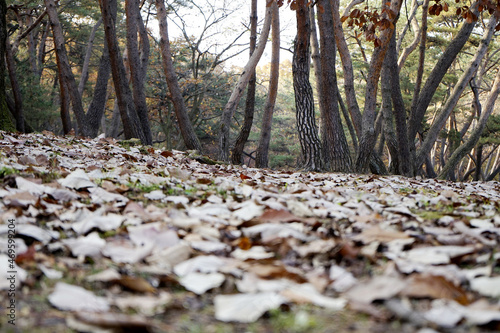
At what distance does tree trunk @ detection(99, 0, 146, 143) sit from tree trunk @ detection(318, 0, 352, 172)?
333 cm

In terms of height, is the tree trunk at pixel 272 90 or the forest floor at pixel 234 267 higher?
the tree trunk at pixel 272 90

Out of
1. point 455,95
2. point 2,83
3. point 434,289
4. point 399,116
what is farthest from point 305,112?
point 434,289

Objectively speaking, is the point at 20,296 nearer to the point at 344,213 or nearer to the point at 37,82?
the point at 344,213

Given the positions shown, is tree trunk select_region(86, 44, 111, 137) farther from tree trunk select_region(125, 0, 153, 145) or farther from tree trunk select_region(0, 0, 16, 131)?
tree trunk select_region(0, 0, 16, 131)

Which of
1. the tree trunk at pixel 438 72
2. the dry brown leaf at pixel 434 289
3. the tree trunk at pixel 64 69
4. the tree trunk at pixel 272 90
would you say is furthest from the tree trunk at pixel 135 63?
the dry brown leaf at pixel 434 289

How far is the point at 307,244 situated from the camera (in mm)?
1564

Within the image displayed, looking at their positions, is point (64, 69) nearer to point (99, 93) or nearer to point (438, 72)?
point (99, 93)

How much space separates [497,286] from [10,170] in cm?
251

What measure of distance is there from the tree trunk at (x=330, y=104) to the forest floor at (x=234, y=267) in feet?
16.2

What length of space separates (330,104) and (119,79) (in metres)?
Result: 3.65

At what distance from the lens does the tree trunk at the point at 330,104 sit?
689cm

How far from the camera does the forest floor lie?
1000 millimetres

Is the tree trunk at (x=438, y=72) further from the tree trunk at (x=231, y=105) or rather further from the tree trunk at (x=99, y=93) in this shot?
the tree trunk at (x=99, y=93)

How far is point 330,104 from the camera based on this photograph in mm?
7051
